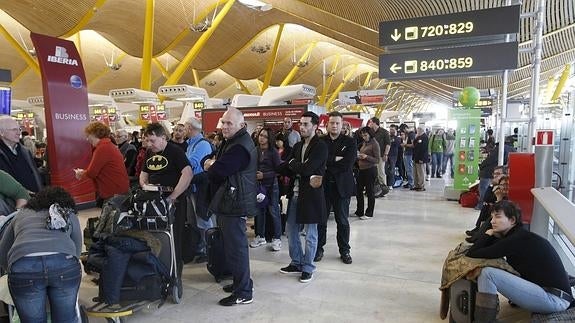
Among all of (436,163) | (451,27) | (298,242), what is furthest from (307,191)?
(436,163)

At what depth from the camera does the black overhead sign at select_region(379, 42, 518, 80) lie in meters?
4.49

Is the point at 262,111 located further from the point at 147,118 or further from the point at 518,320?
the point at 518,320

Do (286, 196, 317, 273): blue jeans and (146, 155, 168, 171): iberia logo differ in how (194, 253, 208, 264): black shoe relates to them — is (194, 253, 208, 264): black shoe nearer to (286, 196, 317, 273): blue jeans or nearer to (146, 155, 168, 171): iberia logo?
(286, 196, 317, 273): blue jeans

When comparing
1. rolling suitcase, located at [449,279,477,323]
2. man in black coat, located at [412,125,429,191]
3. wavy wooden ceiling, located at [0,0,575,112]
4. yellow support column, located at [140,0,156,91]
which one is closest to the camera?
rolling suitcase, located at [449,279,477,323]

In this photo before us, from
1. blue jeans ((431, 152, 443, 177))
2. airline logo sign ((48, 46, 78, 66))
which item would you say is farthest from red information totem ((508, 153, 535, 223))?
blue jeans ((431, 152, 443, 177))

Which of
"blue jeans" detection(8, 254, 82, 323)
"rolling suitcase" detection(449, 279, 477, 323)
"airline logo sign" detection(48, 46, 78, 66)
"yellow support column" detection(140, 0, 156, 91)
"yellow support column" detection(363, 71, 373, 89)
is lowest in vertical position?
"rolling suitcase" detection(449, 279, 477, 323)

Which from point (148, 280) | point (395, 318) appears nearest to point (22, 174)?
point (148, 280)

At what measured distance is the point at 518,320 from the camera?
301cm

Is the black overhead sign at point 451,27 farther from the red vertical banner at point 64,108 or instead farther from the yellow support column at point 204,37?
the yellow support column at point 204,37

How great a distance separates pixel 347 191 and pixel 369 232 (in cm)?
167

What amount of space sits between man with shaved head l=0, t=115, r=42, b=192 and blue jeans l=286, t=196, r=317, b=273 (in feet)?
7.45

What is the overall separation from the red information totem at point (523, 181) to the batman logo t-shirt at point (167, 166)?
10.4ft

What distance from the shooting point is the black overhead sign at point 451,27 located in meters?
4.45

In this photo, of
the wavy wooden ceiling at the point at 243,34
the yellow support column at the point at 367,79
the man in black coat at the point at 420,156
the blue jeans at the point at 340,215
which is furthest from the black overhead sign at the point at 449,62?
the yellow support column at the point at 367,79
